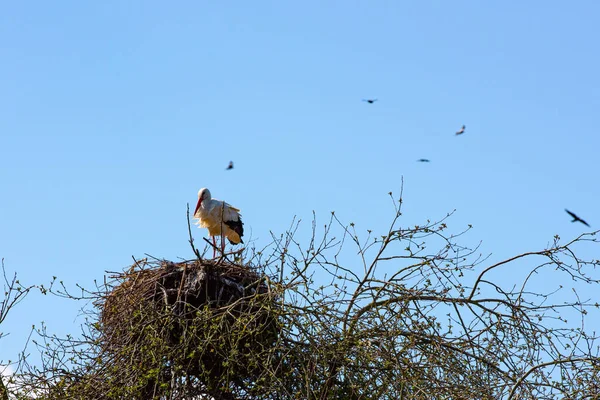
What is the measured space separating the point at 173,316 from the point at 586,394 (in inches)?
136

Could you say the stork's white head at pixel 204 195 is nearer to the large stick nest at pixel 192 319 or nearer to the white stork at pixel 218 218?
the white stork at pixel 218 218

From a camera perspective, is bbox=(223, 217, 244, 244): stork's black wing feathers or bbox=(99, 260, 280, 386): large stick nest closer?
bbox=(99, 260, 280, 386): large stick nest

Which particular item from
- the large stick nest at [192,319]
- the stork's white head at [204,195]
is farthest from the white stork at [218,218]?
the large stick nest at [192,319]

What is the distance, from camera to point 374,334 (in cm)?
826

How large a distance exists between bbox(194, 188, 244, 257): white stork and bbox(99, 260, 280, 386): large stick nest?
3.13 metres

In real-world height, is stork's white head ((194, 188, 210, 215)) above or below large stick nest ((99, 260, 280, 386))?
above

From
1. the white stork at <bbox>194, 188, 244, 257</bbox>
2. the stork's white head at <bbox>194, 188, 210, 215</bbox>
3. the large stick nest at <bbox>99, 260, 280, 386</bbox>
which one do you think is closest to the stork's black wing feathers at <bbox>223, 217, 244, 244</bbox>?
the white stork at <bbox>194, 188, 244, 257</bbox>

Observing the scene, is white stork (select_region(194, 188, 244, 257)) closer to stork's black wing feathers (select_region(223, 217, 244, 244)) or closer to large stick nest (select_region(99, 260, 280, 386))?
stork's black wing feathers (select_region(223, 217, 244, 244))

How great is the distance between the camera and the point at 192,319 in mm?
8758

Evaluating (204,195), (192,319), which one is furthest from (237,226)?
(192,319)

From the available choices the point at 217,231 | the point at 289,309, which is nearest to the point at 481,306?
the point at 289,309

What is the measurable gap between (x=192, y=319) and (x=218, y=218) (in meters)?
4.10

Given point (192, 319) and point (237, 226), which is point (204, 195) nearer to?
point (237, 226)

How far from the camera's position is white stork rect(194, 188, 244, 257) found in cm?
→ 1272
